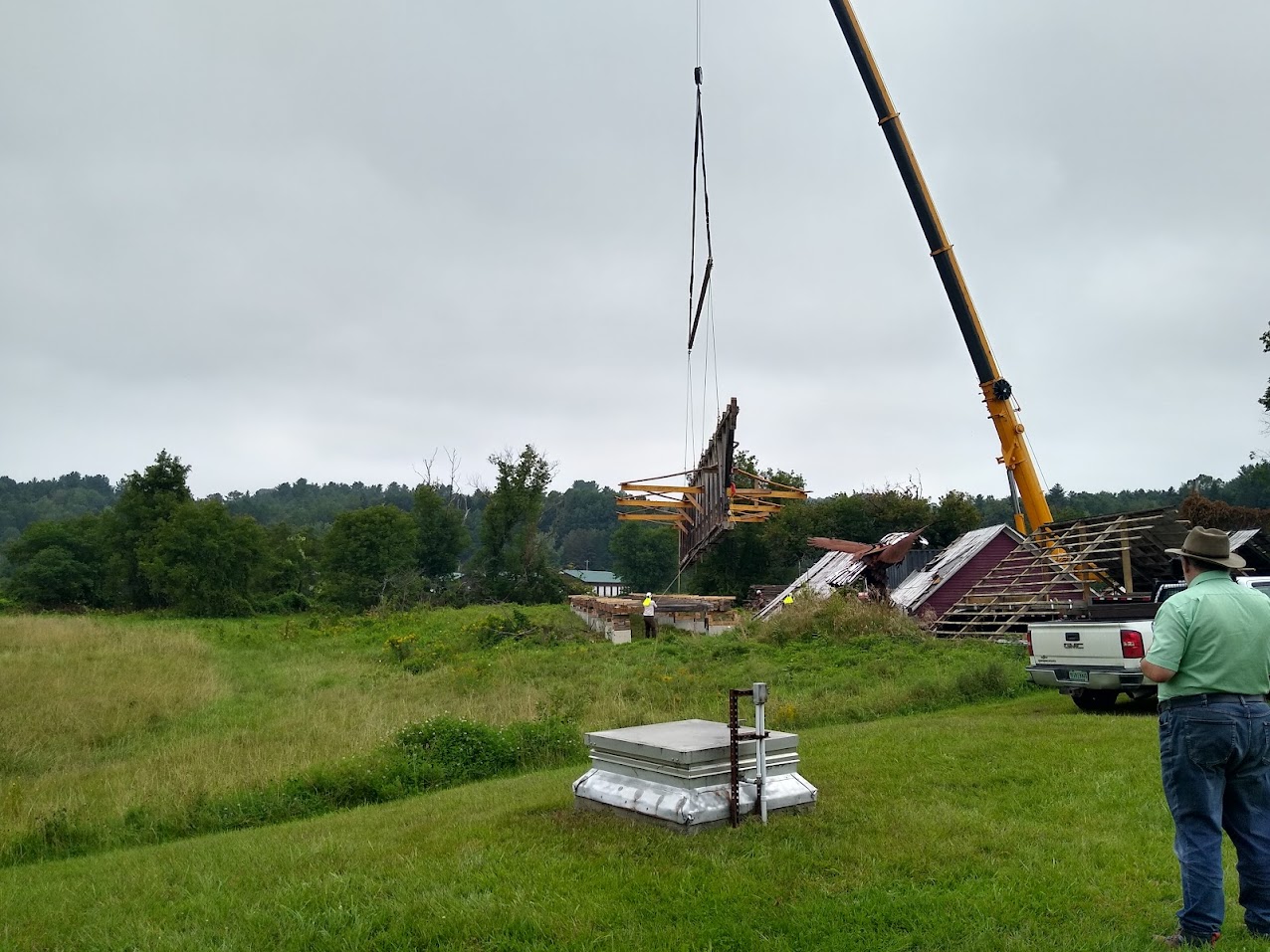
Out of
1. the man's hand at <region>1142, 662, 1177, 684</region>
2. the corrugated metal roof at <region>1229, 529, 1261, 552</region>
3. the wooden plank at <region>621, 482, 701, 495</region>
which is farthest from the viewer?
the corrugated metal roof at <region>1229, 529, 1261, 552</region>

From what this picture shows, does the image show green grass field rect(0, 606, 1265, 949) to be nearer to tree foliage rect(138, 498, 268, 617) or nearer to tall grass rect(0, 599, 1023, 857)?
tall grass rect(0, 599, 1023, 857)

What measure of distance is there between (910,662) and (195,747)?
1243cm

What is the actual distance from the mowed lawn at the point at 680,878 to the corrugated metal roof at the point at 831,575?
1876 centimetres

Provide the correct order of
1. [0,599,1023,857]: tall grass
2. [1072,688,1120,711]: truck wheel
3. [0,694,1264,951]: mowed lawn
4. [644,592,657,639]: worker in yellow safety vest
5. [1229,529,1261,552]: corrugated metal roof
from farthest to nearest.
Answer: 1. [644,592,657,639]: worker in yellow safety vest
2. [1229,529,1261,552]: corrugated metal roof
3. [1072,688,1120,711]: truck wheel
4. [0,599,1023,857]: tall grass
5. [0,694,1264,951]: mowed lawn

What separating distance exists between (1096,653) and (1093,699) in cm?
121

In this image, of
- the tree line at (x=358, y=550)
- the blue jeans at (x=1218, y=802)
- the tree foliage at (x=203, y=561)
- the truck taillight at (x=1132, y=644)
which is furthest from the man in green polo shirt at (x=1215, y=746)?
the tree foliage at (x=203, y=561)

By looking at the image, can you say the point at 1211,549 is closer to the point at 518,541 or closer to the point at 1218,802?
the point at 1218,802

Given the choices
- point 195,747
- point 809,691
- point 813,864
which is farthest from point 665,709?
point 813,864

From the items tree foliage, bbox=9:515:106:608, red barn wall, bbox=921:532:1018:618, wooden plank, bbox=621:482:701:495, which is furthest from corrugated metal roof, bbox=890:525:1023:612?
tree foliage, bbox=9:515:106:608

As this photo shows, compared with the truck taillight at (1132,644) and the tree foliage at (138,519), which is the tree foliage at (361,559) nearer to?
the tree foliage at (138,519)

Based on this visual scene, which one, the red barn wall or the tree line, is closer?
the red barn wall

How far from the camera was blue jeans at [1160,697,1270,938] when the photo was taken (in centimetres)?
407

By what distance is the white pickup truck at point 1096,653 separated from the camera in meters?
11.0

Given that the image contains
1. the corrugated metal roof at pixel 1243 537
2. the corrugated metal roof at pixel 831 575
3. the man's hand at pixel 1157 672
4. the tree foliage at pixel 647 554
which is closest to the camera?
the man's hand at pixel 1157 672
